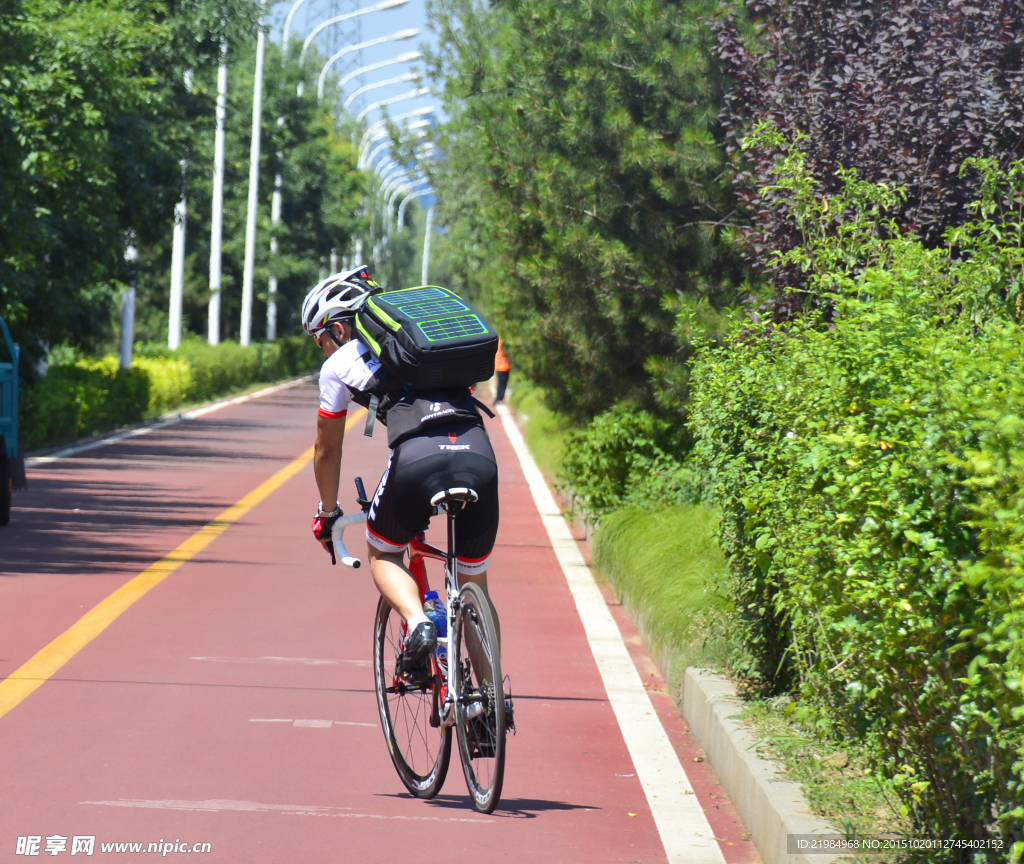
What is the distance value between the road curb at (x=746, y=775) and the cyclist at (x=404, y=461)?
3.62 ft

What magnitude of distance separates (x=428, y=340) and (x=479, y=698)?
4.02 feet

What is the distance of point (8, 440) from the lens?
43.4ft

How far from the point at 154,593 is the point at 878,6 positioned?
19.3 ft

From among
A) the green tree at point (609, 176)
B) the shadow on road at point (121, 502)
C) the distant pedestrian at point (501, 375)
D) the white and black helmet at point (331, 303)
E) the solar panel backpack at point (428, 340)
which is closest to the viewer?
the solar panel backpack at point (428, 340)

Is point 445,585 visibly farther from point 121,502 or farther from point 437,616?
point 121,502

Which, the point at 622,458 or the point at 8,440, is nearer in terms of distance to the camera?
the point at 8,440

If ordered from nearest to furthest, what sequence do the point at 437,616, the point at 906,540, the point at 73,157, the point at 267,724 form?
1. the point at 906,540
2. the point at 437,616
3. the point at 267,724
4. the point at 73,157

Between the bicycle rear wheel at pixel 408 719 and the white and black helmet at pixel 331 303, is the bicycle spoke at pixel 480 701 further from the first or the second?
the white and black helmet at pixel 331 303

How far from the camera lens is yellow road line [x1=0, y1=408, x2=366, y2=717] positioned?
7438 millimetres

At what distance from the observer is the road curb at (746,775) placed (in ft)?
16.1

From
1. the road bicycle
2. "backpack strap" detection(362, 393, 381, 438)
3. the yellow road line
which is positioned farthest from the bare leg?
the yellow road line

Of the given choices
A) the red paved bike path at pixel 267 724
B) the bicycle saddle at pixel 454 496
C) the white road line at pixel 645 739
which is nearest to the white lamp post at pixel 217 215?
the red paved bike path at pixel 267 724

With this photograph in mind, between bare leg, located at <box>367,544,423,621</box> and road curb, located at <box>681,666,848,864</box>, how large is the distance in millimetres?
1312

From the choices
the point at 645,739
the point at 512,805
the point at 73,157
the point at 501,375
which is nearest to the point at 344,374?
the point at 512,805
